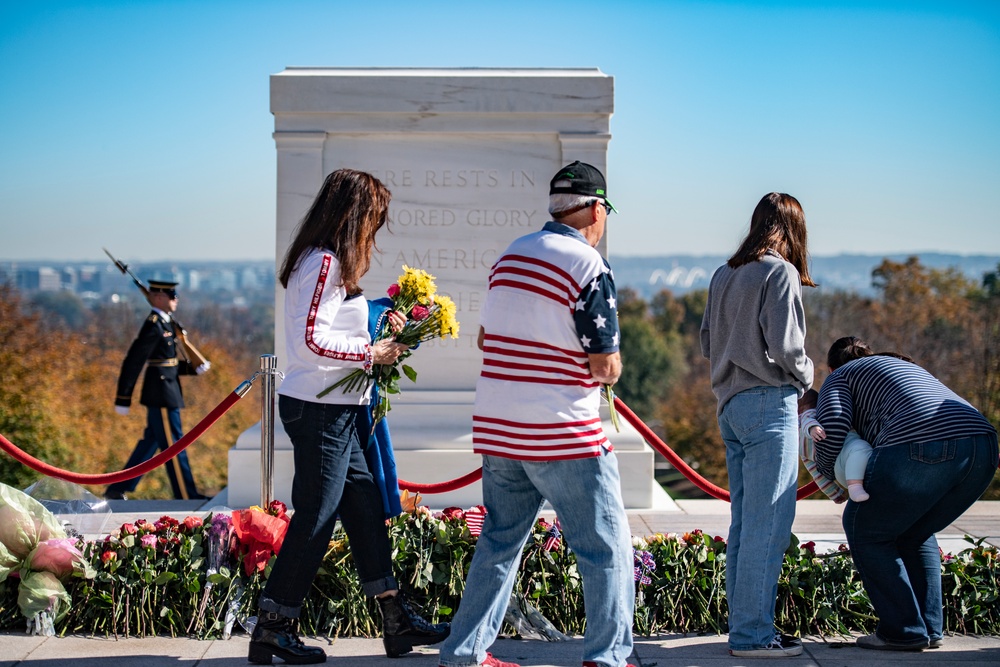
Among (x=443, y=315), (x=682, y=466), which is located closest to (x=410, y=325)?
(x=443, y=315)

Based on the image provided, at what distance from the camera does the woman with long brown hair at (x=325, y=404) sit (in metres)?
3.48

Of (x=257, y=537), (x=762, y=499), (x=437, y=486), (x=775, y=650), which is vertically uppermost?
(x=762, y=499)

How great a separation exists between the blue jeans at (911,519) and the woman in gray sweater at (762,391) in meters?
0.28

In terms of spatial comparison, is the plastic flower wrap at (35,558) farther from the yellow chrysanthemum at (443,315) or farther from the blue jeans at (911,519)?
the blue jeans at (911,519)

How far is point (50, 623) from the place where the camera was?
13.0 ft

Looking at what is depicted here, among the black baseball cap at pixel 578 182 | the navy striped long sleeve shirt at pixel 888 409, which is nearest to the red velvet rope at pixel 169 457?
the navy striped long sleeve shirt at pixel 888 409

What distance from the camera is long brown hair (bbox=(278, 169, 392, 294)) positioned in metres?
3.55

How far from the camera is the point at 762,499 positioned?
3.68 metres

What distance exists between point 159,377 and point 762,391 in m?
5.18

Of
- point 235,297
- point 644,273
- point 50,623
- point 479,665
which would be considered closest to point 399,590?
point 479,665

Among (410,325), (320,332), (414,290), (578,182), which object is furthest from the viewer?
(414,290)

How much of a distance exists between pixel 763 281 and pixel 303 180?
11.6 ft

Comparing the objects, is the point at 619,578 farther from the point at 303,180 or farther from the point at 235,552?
the point at 303,180

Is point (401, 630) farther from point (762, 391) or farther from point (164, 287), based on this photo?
point (164, 287)
